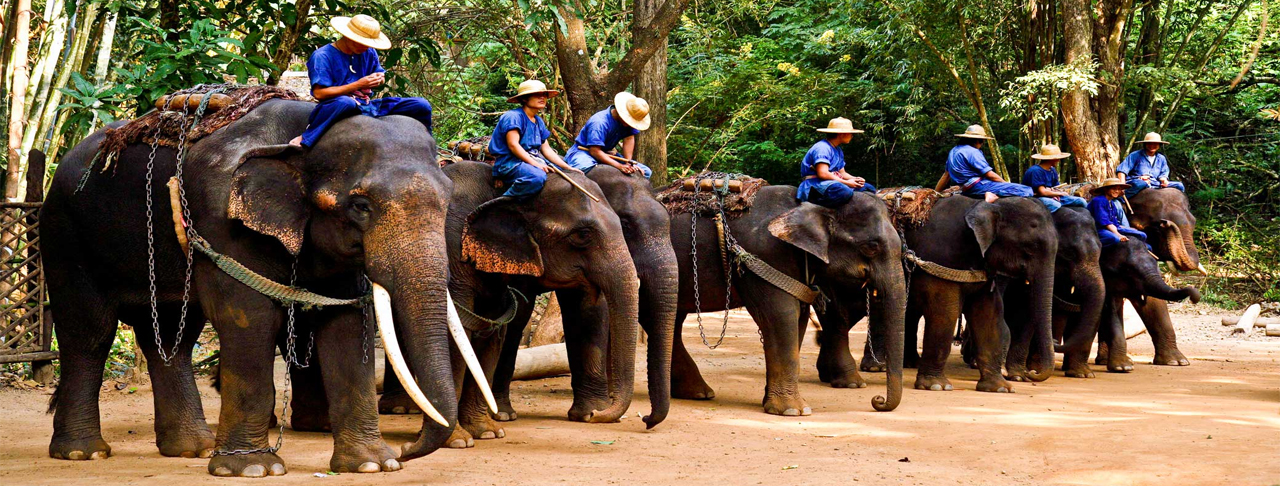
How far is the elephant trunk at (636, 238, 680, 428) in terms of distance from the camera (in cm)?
773

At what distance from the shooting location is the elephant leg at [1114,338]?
1271 centimetres

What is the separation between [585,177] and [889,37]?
42.7 ft

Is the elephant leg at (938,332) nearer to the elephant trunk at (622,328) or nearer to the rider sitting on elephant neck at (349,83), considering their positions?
the elephant trunk at (622,328)

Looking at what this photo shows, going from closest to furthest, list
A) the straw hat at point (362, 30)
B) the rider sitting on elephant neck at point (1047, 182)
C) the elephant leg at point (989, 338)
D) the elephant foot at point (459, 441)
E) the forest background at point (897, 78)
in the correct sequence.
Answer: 1. the straw hat at point (362, 30)
2. the elephant foot at point (459, 441)
3. the elephant leg at point (989, 338)
4. the rider sitting on elephant neck at point (1047, 182)
5. the forest background at point (897, 78)

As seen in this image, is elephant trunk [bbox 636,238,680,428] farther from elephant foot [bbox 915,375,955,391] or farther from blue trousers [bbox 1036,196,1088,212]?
blue trousers [bbox 1036,196,1088,212]

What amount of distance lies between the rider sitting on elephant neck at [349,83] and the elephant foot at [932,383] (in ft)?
19.4

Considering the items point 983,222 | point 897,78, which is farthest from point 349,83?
point 897,78

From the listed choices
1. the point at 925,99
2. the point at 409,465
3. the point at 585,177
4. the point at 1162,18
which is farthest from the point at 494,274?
the point at 1162,18

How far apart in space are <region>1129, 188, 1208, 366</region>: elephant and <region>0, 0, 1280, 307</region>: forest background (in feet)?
4.93

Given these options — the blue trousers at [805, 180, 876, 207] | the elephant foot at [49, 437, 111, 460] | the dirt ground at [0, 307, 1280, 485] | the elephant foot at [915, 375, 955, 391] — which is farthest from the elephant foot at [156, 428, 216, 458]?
the elephant foot at [915, 375, 955, 391]

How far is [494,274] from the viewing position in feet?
26.3

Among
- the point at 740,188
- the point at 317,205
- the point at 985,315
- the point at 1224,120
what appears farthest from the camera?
the point at 1224,120

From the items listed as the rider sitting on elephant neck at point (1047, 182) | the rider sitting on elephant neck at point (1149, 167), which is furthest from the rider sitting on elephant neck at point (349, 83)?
the rider sitting on elephant neck at point (1149, 167)

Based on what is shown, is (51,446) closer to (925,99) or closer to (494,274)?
(494,274)
